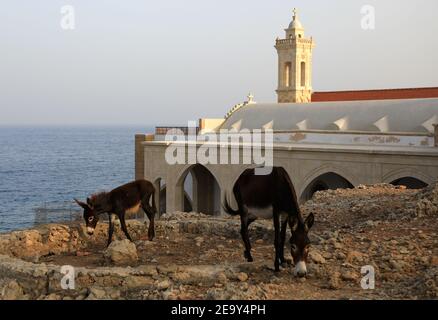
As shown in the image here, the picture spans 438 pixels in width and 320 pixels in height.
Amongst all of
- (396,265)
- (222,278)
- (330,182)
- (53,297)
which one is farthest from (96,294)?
(330,182)

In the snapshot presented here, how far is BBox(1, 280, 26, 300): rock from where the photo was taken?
8352 mm

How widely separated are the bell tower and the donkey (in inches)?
1526

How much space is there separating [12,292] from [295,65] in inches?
1618

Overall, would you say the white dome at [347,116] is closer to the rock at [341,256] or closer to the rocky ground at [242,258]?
the rocky ground at [242,258]

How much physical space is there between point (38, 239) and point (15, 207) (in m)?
43.6

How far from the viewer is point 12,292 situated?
8.42 m

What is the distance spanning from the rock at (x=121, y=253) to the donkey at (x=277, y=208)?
6.58 feet

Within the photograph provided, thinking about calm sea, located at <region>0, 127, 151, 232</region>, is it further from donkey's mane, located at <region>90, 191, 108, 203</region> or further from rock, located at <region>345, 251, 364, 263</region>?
rock, located at <region>345, 251, 364, 263</region>

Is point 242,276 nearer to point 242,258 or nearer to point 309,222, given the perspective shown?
point 309,222

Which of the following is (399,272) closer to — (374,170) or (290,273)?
(290,273)

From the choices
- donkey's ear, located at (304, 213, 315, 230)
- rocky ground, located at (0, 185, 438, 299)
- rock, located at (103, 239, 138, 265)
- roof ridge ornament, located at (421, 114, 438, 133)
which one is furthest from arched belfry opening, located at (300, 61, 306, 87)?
donkey's ear, located at (304, 213, 315, 230)

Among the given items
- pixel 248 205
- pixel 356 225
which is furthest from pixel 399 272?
pixel 356 225

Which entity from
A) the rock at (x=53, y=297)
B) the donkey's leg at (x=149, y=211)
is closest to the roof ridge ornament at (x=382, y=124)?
the donkey's leg at (x=149, y=211)
